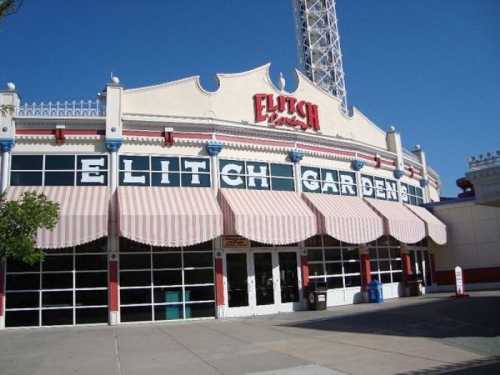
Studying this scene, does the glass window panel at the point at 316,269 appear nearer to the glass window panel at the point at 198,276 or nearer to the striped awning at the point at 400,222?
the striped awning at the point at 400,222

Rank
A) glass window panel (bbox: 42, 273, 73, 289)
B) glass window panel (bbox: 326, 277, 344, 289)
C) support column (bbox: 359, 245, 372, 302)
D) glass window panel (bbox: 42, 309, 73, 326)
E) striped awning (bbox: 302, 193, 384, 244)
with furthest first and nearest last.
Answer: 1. support column (bbox: 359, 245, 372, 302)
2. glass window panel (bbox: 326, 277, 344, 289)
3. striped awning (bbox: 302, 193, 384, 244)
4. glass window panel (bbox: 42, 273, 73, 289)
5. glass window panel (bbox: 42, 309, 73, 326)

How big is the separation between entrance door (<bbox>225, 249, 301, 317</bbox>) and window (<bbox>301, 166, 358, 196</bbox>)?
335 centimetres

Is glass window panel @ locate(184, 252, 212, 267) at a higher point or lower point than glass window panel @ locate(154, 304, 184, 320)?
higher

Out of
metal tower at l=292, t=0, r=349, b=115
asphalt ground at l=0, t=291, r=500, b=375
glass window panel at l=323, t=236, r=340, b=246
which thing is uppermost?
metal tower at l=292, t=0, r=349, b=115

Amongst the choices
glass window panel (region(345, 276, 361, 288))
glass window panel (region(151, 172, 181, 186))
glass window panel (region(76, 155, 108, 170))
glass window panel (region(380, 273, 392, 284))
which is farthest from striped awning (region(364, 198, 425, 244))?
glass window panel (region(76, 155, 108, 170))

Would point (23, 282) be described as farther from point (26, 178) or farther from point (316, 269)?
point (316, 269)

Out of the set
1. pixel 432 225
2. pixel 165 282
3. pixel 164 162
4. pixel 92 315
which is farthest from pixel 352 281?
pixel 92 315

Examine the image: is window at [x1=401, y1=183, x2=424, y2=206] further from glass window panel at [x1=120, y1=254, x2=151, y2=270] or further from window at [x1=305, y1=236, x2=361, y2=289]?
glass window panel at [x1=120, y1=254, x2=151, y2=270]

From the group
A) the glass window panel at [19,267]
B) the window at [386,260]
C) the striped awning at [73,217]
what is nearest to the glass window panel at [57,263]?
the glass window panel at [19,267]

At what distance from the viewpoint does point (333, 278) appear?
76.6ft

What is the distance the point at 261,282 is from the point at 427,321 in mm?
7657

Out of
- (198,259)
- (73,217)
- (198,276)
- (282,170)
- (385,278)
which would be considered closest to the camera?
(73,217)

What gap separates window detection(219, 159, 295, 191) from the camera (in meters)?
21.2

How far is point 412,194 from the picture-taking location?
2992cm
